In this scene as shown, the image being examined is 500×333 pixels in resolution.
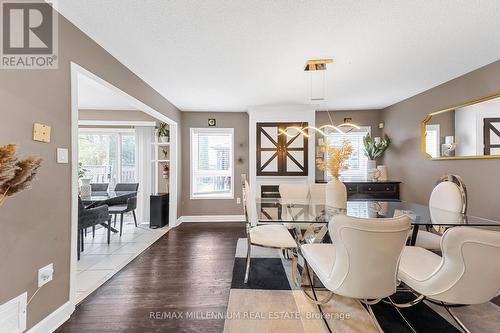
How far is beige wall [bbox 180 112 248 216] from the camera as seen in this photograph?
507 centimetres

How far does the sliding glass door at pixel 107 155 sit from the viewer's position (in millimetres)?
5242

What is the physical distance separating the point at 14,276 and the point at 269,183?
3727 mm

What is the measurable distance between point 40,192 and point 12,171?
724 millimetres

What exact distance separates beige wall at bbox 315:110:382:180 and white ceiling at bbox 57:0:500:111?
1.48 metres

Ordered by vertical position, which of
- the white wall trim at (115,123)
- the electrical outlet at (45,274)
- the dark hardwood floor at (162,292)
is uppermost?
the white wall trim at (115,123)

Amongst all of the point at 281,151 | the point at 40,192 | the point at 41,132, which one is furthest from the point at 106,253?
the point at 281,151

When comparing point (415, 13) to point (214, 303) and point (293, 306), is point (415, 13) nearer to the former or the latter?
point (293, 306)

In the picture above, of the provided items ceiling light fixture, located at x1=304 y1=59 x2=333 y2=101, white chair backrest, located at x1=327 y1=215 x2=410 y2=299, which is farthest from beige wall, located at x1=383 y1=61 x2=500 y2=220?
white chair backrest, located at x1=327 y1=215 x2=410 y2=299

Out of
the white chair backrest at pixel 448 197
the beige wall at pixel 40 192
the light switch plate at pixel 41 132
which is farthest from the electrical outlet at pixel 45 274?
the white chair backrest at pixel 448 197

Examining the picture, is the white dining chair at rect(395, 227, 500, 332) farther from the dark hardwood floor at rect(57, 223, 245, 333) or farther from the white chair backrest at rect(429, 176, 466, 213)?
the dark hardwood floor at rect(57, 223, 245, 333)

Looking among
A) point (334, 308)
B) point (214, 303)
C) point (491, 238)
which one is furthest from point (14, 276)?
point (491, 238)

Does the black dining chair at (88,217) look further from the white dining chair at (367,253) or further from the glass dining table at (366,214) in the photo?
the white dining chair at (367,253)

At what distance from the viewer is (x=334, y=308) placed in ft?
6.34

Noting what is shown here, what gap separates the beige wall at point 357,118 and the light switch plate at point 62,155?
428 centimetres
